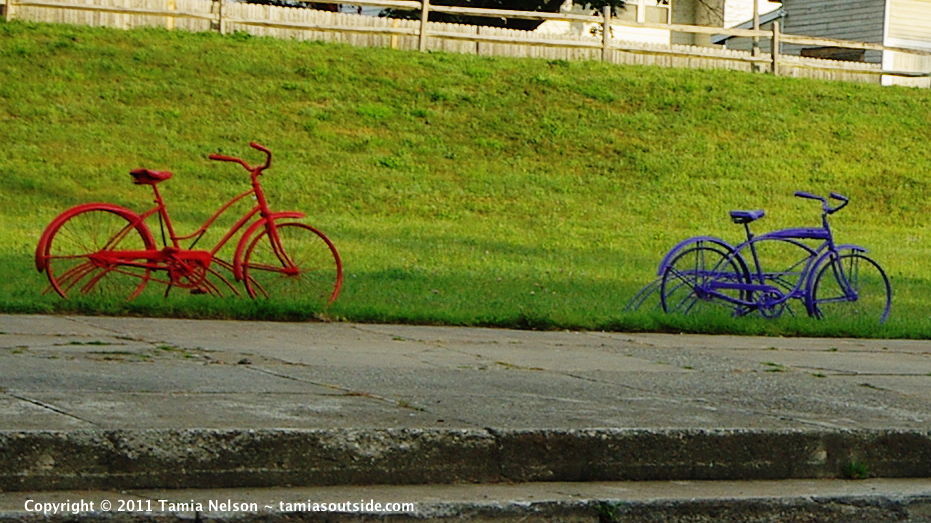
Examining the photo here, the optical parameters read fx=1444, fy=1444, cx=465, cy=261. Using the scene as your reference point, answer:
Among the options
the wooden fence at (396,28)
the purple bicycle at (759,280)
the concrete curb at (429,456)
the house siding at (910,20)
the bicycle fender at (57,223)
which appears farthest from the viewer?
the house siding at (910,20)

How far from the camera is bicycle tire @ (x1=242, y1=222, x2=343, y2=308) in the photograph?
11617mm

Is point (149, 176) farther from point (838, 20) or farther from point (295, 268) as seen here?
point (838, 20)

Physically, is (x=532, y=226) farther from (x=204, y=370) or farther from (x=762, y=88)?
(x=204, y=370)

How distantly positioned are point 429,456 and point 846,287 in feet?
25.8

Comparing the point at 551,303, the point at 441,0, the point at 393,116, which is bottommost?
the point at 551,303

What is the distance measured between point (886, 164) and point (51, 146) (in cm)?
1529

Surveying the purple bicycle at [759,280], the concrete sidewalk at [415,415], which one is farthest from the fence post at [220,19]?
the concrete sidewalk at [415,415]

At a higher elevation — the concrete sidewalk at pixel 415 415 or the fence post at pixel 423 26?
the fence post at pixel 423 26

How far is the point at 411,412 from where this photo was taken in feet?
20.6

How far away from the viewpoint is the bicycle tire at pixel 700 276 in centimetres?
1217

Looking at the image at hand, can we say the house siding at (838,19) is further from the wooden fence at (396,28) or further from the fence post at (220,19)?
the fence post at (220,19)

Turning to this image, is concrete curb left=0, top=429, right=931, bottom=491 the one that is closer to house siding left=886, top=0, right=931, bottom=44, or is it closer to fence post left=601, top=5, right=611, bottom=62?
fence post left=601, top=5, right=611, bottom=62

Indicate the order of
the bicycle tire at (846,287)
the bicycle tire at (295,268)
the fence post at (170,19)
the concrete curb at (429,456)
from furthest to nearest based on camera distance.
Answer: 1. the fence post at (170,19)
2. the bicycle tire at (846,287)
3. the bicycle tire at (295,268)
4. the concrete curb at (429,456)

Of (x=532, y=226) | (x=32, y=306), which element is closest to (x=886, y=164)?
(x=532, y=226)
